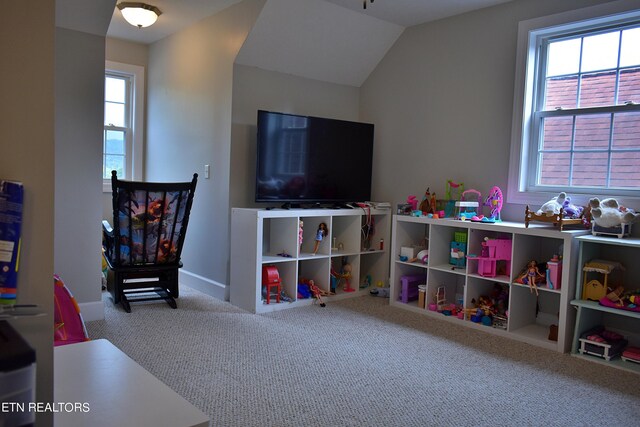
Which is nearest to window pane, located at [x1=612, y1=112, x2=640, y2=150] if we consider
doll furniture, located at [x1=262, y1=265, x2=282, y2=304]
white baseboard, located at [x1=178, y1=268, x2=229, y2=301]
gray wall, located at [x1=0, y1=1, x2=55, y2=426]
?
doll furniture, located at [x1=262, y1=265, x2=282, y2=304]

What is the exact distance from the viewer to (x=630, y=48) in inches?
125

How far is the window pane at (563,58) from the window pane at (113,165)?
4.20 metres

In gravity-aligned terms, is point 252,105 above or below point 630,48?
below

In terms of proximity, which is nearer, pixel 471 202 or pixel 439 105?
pixel 471 202

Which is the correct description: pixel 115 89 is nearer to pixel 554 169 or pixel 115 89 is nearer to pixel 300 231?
pixel 300 231

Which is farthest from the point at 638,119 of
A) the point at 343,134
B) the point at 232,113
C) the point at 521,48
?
the point at 232,113

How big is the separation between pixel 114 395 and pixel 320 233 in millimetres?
3178

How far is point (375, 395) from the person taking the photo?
2355mm

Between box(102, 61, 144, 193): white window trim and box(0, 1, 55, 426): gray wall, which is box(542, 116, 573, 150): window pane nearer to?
box(0, 1, 55, 426): gray wall

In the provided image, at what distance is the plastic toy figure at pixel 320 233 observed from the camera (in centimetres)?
411

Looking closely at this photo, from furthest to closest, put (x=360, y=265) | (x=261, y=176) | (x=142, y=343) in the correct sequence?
(x=360, y=265), (x=261, y=176), (x=142, y=343)

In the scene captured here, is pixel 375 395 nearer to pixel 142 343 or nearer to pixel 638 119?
pixel 142 343

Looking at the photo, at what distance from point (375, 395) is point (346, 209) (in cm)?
206

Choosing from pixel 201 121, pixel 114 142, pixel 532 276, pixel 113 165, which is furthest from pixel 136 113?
pixel 532 276
